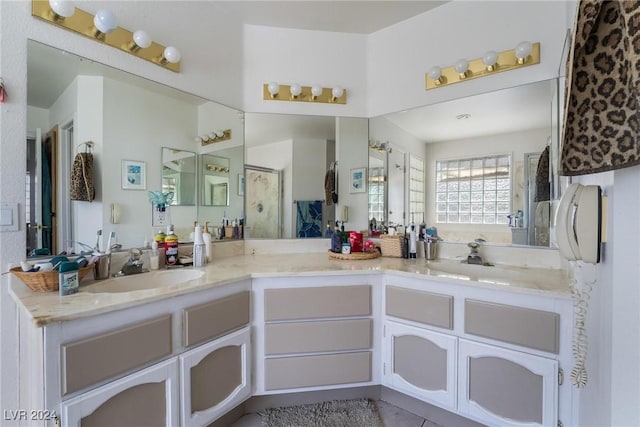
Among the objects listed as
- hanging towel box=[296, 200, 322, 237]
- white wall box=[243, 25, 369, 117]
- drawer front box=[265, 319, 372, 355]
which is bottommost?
drawer front box=[265, 319, 372, 355]

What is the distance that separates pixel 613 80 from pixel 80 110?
2.07m

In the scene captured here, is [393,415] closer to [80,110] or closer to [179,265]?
[179,265]

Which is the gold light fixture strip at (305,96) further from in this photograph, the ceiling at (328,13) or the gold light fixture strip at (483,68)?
the gold light fixture strip at (483,68)

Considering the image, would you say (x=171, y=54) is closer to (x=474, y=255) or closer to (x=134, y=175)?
(x=134, y=175)

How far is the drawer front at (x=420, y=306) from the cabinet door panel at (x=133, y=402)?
1131mm

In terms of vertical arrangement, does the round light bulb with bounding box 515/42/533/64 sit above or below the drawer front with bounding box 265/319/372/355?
above

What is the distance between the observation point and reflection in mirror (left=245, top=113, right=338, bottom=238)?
7.34ft

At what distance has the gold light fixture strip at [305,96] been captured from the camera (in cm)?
224

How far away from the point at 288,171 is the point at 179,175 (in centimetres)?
77

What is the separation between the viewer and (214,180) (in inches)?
82.8

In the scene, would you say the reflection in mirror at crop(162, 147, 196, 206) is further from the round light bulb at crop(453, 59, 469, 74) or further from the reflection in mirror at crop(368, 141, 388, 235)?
the round light bulb at crop(453, 59, 469, 74)

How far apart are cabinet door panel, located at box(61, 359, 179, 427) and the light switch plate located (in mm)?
807

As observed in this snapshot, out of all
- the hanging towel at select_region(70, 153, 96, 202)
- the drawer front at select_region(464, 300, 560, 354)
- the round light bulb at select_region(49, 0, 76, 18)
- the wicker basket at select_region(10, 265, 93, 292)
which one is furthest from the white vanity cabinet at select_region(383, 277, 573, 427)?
the round light bulb at select_region(49, 0, 76, 18)

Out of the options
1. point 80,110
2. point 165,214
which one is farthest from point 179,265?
point 80,110
